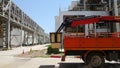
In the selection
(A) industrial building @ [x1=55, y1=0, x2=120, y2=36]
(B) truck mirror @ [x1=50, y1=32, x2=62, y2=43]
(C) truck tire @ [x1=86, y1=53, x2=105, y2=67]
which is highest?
(A) industrial building @ [x1=55, y1=0, x2=120, y2=36]

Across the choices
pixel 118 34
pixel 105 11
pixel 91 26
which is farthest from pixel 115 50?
pixel 105 11

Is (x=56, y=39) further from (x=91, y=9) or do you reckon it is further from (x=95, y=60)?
(x=91, y=9)

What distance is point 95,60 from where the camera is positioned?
1550 cm

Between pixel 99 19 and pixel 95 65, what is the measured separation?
2.79 m

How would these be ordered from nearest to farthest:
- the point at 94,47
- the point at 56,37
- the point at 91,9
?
the point at 94,47 < the point at 56,37 < the point at 91,9

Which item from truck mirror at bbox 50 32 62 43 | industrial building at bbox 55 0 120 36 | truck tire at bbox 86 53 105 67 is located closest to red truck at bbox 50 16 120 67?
truck tire at bbox 86 53 105 67

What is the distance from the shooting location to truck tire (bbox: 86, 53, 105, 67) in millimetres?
15352

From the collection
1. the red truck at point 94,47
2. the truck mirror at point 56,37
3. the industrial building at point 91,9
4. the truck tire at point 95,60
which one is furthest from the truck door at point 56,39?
the industrial building at point 91,9

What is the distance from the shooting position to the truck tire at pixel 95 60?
50.4 feet

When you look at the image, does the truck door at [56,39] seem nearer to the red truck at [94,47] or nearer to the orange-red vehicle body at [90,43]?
the red truck at [94,47]

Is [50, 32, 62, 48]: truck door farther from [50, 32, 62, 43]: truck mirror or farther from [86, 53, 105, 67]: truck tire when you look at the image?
[86, 53, 105, 67]: truck tire

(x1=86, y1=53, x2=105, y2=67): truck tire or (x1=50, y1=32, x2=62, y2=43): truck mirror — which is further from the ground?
(x1=50, y1=32, x2=62, y2=43): truck mirror

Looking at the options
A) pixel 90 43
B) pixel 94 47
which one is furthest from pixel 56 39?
pixel 94 47

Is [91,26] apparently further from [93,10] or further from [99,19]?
[93,10]
